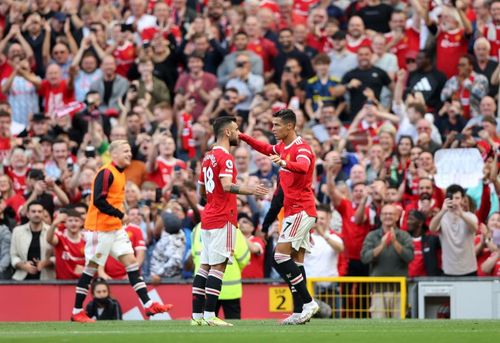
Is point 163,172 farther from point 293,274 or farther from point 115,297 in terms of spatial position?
point 293,274

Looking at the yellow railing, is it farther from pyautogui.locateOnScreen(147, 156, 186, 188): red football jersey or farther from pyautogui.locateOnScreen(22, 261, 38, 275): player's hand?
pyautogui.locateOnScreen(147, 156, 186, 188): red football jersey

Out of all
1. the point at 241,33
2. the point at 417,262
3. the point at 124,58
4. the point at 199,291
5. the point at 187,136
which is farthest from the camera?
the point at 124,58

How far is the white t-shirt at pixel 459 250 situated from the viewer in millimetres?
19594

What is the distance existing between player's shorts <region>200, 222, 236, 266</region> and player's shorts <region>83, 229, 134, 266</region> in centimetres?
194

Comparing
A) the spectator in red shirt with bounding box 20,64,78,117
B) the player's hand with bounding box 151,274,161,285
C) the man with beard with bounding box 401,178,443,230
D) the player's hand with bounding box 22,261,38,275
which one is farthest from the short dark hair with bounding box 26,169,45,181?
the man with beard with bounding box 401,178,443,230

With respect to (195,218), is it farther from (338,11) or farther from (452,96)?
(338,11)

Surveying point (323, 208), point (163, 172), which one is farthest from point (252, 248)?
point (163, 172)

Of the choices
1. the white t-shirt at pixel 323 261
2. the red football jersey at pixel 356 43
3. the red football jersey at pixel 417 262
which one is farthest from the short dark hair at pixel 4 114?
the red football jersey at pixel 417 262

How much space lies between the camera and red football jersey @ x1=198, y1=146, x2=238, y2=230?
1593cm

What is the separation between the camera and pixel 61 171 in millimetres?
23766

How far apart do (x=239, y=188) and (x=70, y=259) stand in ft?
19.4

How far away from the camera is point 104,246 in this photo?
17.6 metres

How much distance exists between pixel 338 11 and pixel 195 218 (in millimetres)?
8389

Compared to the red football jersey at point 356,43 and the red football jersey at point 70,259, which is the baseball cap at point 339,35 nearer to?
the red football jersey at point 356,43
